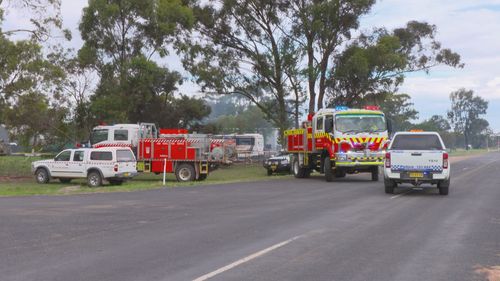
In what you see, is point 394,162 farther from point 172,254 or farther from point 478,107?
point 478,107

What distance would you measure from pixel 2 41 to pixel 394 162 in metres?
22.5

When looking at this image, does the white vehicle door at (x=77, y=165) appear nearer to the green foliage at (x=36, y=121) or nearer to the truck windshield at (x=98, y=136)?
the truck windshield at (x=98, y=136)

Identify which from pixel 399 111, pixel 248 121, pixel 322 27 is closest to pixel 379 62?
pixel 322 27

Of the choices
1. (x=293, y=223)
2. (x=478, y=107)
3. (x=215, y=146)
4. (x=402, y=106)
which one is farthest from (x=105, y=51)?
(x=478, y=107)

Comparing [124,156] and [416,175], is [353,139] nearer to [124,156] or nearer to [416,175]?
[416,175]

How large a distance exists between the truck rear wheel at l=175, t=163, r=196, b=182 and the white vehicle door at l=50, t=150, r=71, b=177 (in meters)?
4.94

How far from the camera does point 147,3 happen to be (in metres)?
39.9

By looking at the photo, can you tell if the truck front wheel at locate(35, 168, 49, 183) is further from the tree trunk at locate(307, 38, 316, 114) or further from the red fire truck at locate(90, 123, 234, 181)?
the tree trunk at locate(307, 38, 316, 114)

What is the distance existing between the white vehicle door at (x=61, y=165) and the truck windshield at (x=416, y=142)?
14756 millimetres

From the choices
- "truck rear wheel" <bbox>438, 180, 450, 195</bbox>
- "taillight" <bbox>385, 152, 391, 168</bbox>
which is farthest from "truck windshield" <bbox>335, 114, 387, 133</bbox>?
"truck rear wheel" <bbox>438, 180, 450, 195</bbox>

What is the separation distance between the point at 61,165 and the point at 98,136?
3.88 metres

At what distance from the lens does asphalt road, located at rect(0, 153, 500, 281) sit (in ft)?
24.8

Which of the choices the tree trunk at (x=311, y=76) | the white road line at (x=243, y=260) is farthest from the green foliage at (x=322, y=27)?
the white road line at (x=243, y=260)

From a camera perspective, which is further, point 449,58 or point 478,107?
point 478,107
